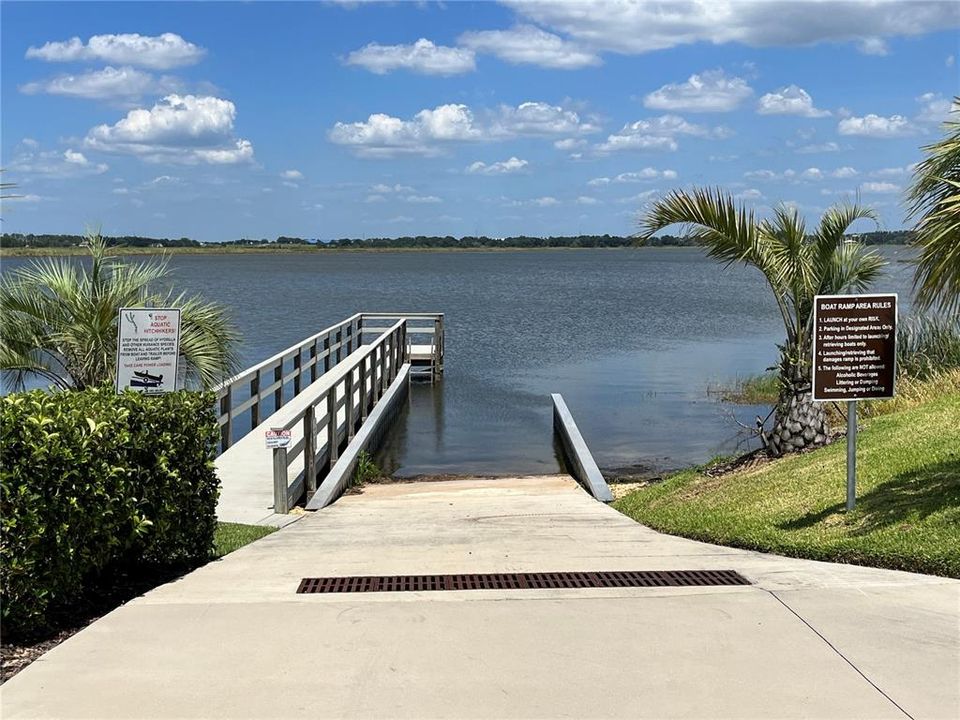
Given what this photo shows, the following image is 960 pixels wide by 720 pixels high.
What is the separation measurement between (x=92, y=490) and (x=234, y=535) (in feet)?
9.40

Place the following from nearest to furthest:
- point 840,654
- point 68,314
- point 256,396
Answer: point 840,654
point 68,314
point 256,396

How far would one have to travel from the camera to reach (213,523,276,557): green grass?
6.91m

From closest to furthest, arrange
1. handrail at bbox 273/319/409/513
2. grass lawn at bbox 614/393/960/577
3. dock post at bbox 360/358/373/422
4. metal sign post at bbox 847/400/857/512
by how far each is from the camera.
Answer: grass lawn at bbox 614/393/960/577
metal sign post at bbox 847/400/857/512
handrail at bbox 273/319/409/513
dock post at bbox 360/358/373/422

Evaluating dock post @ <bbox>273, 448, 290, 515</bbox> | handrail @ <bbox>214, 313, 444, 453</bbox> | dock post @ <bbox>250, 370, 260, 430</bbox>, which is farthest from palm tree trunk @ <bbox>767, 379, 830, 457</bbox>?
dock post @ <bbox>250, 370, 260, 430</bbox>

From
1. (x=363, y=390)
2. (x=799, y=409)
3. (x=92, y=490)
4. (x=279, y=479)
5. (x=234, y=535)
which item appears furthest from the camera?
(x=363, y=390)

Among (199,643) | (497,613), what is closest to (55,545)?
(199,643)

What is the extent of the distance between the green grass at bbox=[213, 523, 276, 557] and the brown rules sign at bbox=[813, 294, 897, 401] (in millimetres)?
4214

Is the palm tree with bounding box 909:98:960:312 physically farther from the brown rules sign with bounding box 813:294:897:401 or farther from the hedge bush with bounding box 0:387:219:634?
the hedge bush with bounding box 0:387:219:634

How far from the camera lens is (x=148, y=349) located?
293 inches

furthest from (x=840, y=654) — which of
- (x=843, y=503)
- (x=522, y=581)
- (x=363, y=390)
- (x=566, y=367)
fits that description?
(x=566, y=367)

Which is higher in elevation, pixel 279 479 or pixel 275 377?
pixel 275 377

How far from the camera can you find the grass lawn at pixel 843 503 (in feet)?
19.9

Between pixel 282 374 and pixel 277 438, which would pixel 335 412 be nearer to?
pixel 277 438

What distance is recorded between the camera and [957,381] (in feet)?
49.3
